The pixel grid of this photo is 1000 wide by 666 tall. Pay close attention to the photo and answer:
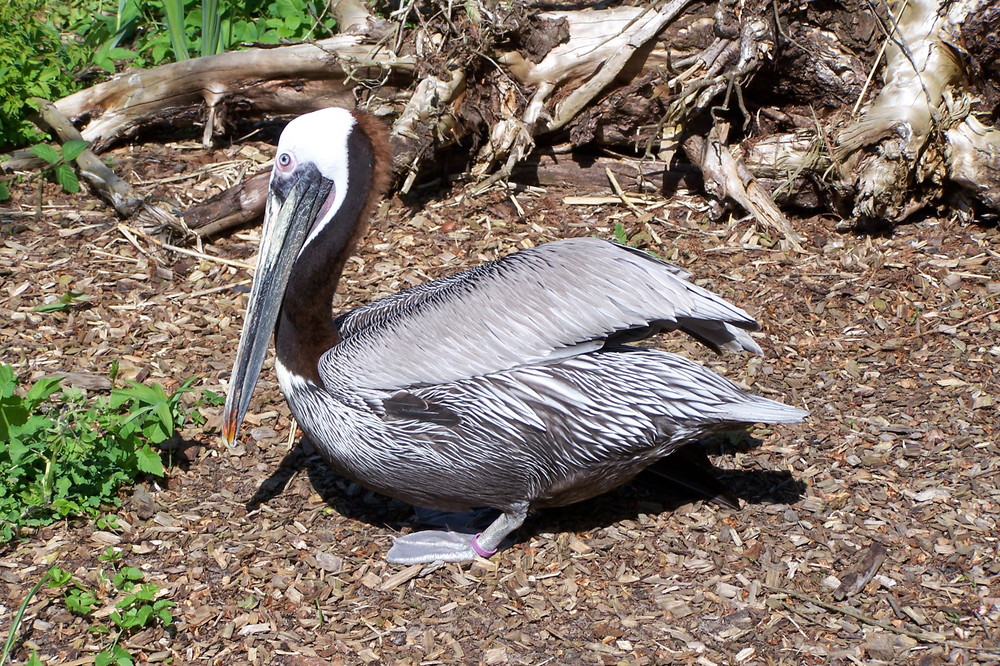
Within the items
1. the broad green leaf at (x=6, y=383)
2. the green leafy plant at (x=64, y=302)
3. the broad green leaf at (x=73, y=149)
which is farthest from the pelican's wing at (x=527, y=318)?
the broad green leaf at (x=73, y=149)

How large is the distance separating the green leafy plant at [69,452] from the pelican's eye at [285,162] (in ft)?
3.18

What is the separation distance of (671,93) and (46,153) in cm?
341

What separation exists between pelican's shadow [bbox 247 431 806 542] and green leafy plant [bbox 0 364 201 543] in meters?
0.49

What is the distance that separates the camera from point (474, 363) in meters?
3.48

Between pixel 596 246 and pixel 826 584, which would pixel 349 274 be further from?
pixel 826 584

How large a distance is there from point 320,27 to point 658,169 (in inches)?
90.7

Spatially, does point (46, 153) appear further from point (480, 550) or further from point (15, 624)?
point (480, 550)

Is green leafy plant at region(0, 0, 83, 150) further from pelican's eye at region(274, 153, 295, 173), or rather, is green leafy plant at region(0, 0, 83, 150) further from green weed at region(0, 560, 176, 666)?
green weed at region(0, 560, 176, 666)

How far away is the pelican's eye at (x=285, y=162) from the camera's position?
353 cm

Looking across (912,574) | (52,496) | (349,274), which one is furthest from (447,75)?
(912,574)

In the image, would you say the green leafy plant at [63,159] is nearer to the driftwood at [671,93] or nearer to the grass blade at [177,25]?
the driftwood at [671,93]

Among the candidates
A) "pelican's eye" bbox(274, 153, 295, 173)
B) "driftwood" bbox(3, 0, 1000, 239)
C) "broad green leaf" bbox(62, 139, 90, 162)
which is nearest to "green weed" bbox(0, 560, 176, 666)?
"pelican's eye" bbox(274, 153, 295, 173)

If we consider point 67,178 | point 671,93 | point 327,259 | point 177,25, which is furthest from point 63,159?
point 671,93

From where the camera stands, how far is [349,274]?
17.7 ft
